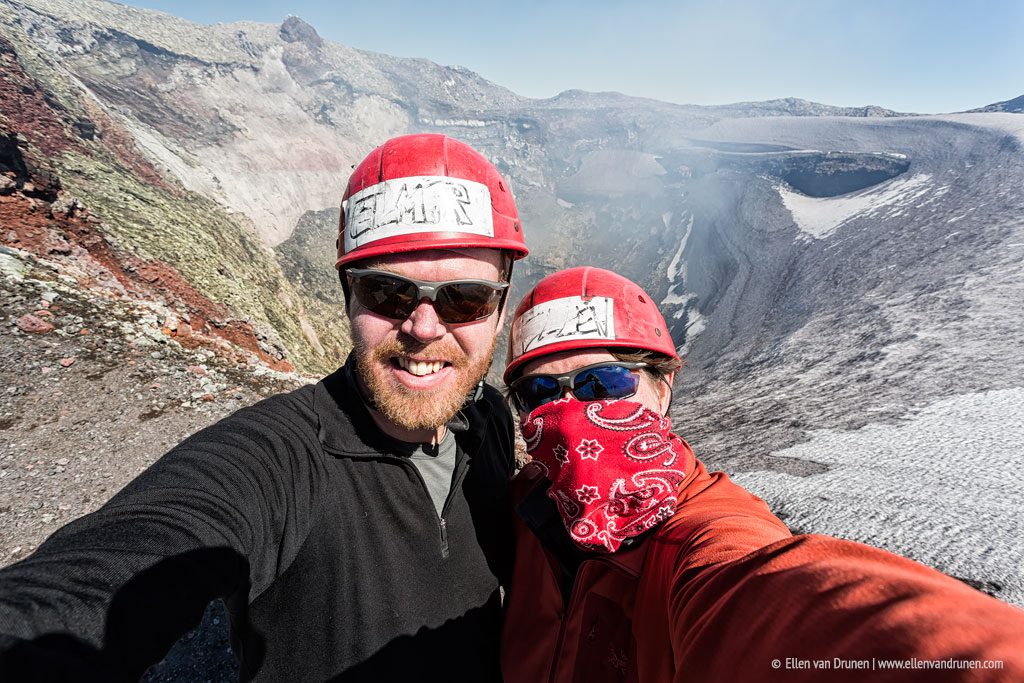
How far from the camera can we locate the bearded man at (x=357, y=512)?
1.28 metres

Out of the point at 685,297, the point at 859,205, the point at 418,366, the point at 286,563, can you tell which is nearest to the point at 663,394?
the point at 418,366

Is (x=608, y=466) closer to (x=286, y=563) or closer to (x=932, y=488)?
(x=286, y=563)

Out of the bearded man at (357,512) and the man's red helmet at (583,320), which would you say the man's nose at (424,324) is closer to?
the bearded man at (357,512)

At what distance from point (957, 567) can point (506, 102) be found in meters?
113

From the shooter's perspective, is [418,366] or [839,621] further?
[418,366]

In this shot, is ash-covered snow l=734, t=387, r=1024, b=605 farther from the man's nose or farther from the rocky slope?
the man's nose

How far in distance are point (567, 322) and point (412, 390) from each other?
1198 millimetres

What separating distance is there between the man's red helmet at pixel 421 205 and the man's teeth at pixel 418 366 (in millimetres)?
597

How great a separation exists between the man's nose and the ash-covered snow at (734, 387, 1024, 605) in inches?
166

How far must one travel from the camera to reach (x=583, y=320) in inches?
114

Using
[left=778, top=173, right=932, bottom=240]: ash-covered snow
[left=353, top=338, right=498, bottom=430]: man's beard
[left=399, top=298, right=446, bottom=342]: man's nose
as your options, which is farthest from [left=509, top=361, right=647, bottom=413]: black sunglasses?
[left=778, top=173, right=932, bottom=240]: ash-covered snow

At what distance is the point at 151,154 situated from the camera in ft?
75.2

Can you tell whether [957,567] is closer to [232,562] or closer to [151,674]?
[232,562]

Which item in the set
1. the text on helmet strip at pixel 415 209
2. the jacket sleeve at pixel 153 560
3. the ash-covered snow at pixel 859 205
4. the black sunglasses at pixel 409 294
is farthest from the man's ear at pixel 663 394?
the ash-covered snow at pixel 859 205
